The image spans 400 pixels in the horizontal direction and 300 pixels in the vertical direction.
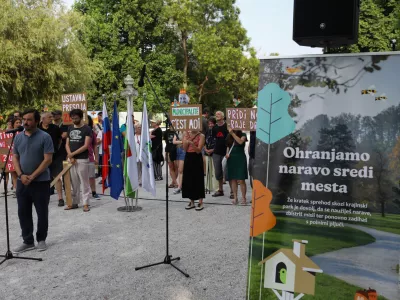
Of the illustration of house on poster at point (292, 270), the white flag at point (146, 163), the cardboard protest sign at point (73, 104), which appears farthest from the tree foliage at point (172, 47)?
the illustration of house on poster at point (292, 270)

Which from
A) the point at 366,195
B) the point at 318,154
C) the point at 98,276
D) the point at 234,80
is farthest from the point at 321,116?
the point at 234,80

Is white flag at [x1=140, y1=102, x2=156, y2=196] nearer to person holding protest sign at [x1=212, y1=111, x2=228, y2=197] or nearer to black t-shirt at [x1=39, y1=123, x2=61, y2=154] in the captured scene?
black t-shirt at [x1=39, y1=123, x2=61, y2=154]

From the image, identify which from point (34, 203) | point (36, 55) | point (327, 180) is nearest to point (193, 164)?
point (34, 203)

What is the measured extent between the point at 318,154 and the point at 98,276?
10.5 ft

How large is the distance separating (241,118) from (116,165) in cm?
278

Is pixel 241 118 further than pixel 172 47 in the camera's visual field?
No

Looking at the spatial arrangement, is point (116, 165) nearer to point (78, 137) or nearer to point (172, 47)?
point (78, 137)

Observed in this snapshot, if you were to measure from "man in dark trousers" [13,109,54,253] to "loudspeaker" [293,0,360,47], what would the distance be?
4030 millimetres

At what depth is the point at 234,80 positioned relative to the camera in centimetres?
4753

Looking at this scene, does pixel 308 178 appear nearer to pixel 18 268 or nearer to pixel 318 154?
pixel 318 154

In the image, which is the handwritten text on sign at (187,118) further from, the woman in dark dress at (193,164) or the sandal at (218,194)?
the sandal at (218,194)

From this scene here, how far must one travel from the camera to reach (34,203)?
635cm

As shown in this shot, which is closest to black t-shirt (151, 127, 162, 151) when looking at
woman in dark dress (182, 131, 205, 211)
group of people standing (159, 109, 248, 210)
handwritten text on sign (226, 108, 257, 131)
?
group of people standing (159, 109, 248, 210)

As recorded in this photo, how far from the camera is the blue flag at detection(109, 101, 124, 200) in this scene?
9.17 metres
